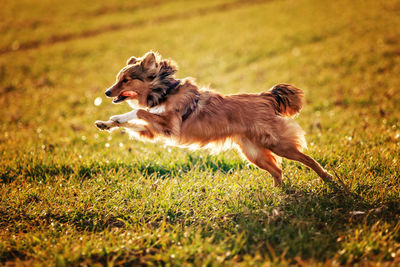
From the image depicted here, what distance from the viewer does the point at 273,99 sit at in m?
4.23

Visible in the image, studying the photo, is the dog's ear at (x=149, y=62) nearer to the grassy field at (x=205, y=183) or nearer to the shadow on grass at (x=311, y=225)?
the grassy field at (x=205, y=183)

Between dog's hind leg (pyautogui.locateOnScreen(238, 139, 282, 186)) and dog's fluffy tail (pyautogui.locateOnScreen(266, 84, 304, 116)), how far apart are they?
2.24ft

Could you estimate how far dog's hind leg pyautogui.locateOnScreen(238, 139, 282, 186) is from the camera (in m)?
4.11

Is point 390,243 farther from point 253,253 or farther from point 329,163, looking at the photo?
point 329,163

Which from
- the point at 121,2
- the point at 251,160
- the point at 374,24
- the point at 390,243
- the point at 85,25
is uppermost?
the point at 121,2

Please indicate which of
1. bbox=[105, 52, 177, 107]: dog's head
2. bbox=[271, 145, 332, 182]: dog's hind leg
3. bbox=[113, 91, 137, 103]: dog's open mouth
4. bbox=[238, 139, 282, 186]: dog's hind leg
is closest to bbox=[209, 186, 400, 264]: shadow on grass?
bbox=[271, 145, 332, 182]: dog's hind leg

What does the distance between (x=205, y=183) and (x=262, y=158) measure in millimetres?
898

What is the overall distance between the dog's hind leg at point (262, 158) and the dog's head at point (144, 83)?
4.42 ft

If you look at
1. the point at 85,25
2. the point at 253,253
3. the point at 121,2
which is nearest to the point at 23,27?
the point at 85,25

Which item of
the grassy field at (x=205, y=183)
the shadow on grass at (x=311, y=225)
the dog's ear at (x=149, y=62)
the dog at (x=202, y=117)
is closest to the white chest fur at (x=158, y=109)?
the dog at (x=202, y=117)

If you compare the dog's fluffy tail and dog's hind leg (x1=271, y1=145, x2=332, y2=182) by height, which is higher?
the dog's fluffy tail

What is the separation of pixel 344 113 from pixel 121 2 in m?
26.5

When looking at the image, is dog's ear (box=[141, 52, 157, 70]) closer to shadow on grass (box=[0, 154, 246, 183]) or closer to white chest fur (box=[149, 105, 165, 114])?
white chest fur (box=[149, 105, 165, 114])

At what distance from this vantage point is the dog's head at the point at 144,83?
160 inches
